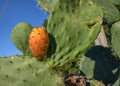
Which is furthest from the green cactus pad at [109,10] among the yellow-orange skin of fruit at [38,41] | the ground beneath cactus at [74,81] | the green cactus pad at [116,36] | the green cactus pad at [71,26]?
the ground beneath cactus at [74,81]

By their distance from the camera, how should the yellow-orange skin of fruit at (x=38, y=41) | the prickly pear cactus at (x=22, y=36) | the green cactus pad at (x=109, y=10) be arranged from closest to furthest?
the yellow-orange skin of fruit at (x=38, y=41) < the prickly pear cactus at (x=22, y=36) < the green cactus pad at (x=109, y=10)

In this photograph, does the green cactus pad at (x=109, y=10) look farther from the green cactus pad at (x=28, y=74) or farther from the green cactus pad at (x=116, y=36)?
the green cactus pad at (x=28, y=74)

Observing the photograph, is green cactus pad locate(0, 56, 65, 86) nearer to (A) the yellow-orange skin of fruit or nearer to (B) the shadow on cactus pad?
(A) the yellow-orange skin of fruit

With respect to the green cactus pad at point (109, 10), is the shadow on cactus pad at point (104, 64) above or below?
below

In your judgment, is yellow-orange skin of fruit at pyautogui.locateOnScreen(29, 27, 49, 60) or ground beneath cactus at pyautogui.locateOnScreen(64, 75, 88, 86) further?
ground beneath cactus at pyautogui.locateOnScreen(64, 75, 88, 86)

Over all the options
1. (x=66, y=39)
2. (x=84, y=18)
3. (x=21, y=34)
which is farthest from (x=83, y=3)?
(x=21, y=34)

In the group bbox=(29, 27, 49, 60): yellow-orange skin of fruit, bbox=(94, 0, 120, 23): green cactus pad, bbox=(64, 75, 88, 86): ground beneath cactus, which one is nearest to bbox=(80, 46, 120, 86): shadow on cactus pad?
bbox=(64, 75, 88, 86): ground beneath cactus

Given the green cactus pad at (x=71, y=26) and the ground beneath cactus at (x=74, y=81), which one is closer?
the green cactus pad at (x=71, y=26)

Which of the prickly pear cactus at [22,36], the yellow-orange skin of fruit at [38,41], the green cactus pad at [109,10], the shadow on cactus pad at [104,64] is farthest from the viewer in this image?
the shadow on cactus pad at [104,64]
